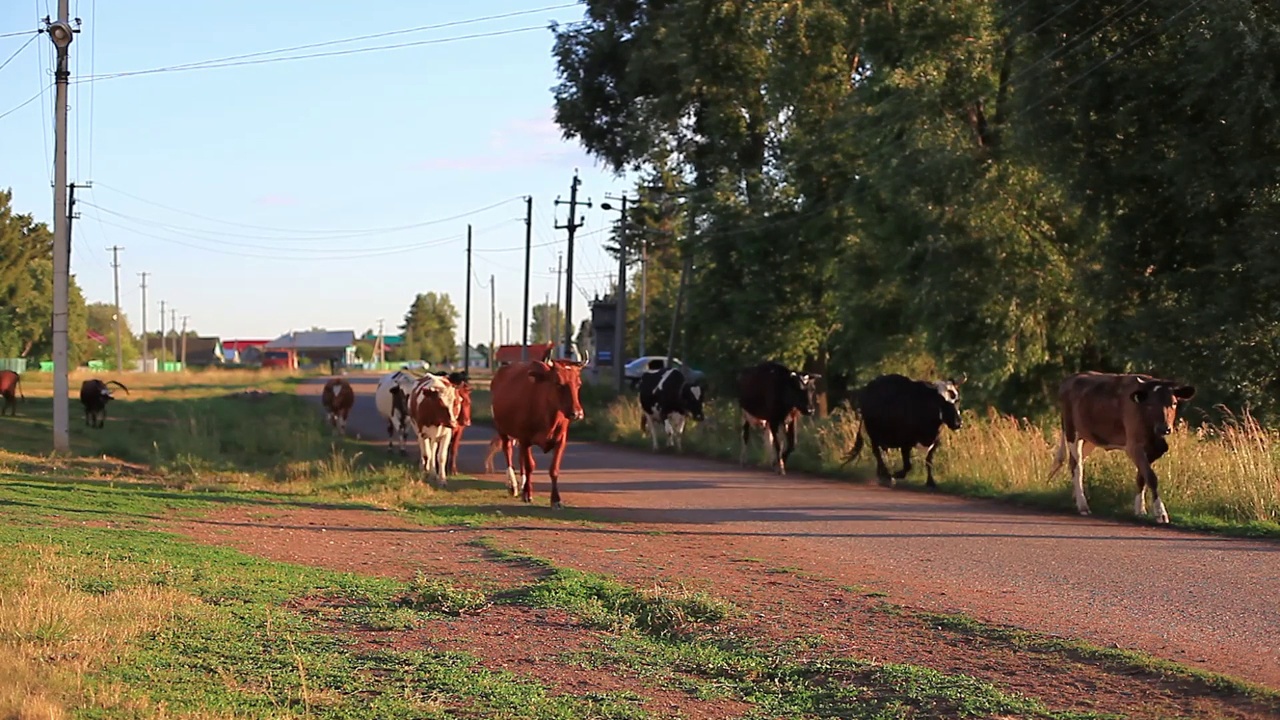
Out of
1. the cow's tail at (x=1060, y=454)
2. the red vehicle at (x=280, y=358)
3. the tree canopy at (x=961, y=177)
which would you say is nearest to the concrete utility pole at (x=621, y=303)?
the tree canopy at (x=961, y=177)

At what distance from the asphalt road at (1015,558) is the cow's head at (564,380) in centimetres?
125

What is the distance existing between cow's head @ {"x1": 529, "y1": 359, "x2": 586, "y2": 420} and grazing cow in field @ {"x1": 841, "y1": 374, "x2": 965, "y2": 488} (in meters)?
4.91

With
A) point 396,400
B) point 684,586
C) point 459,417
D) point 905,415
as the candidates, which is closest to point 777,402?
point 905,415

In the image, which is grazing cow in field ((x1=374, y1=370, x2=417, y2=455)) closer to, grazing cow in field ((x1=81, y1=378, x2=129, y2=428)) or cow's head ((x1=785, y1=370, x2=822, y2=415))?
cow's head ((x1=785, y1=370, x2=822, y2=415))

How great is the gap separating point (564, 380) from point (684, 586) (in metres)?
8.30

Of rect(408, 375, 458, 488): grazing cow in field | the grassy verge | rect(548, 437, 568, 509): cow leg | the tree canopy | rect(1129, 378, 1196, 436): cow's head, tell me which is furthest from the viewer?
rect(408, 375, 458, 488): grazing cow in field

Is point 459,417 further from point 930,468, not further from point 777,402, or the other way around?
point 930,468

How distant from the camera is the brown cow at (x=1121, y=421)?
15.4 metres

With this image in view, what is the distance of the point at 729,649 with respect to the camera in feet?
28.3

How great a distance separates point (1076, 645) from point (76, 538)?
31.7 feet

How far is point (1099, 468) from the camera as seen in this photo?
58.6 ft

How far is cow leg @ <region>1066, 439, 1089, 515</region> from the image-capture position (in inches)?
645

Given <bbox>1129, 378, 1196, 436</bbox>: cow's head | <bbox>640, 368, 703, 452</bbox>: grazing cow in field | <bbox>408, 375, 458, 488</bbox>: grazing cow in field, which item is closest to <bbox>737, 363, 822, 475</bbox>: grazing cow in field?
<bbox>640, 368, 703, 452</bbox>: grazing cow in field

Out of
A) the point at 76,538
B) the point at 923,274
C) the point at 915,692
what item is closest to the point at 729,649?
the point at 915,692
